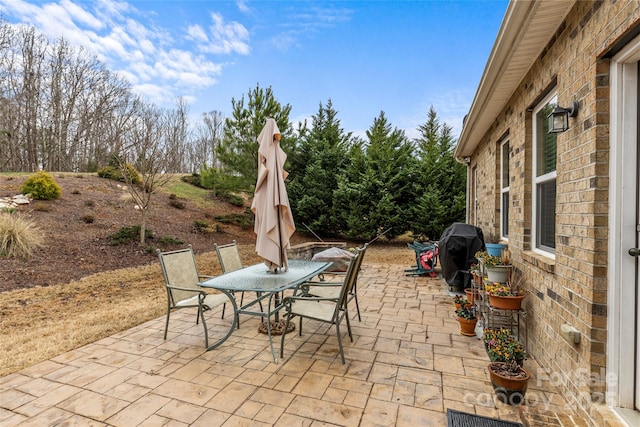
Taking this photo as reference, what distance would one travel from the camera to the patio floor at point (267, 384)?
2.03 meters

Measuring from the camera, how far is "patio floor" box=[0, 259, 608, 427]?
203 cm

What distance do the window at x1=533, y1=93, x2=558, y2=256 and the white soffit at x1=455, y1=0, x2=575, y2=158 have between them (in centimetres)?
44

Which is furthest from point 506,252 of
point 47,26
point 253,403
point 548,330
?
point 47,26

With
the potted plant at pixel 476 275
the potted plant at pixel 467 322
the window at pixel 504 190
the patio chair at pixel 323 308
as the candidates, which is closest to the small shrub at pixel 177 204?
the patio chair at pixel 323 308

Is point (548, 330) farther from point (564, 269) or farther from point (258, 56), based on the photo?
point (258, 56)

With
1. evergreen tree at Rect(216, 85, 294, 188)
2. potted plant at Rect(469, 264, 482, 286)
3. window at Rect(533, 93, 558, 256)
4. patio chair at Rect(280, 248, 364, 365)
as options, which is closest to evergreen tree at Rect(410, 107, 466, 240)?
evergreen tree at Rect(216, 85, 294, 188)

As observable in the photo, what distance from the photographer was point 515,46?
8.42ft

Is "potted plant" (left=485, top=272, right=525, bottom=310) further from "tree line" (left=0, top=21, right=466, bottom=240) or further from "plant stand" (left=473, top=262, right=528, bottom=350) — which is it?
"tree line" (left=0, top=21, right=466, bottom=240)

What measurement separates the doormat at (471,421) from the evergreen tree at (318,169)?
950 cm

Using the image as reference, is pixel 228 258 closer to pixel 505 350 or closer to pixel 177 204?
pixel 505 350

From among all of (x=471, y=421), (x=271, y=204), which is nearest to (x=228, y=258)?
(x=271, y=204)

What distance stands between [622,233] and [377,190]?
30.5ft

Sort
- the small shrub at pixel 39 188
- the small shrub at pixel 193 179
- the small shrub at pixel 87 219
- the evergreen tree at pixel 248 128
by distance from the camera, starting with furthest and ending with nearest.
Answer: the small shrub at pixel 193 179, the evergreen tree at pixel 248 128, the small shrub at pixel 39 188, the small shrub at pixel 87 219

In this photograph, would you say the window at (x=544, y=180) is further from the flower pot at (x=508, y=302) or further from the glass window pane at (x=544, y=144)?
the flower pot at (x=508, y=302)
